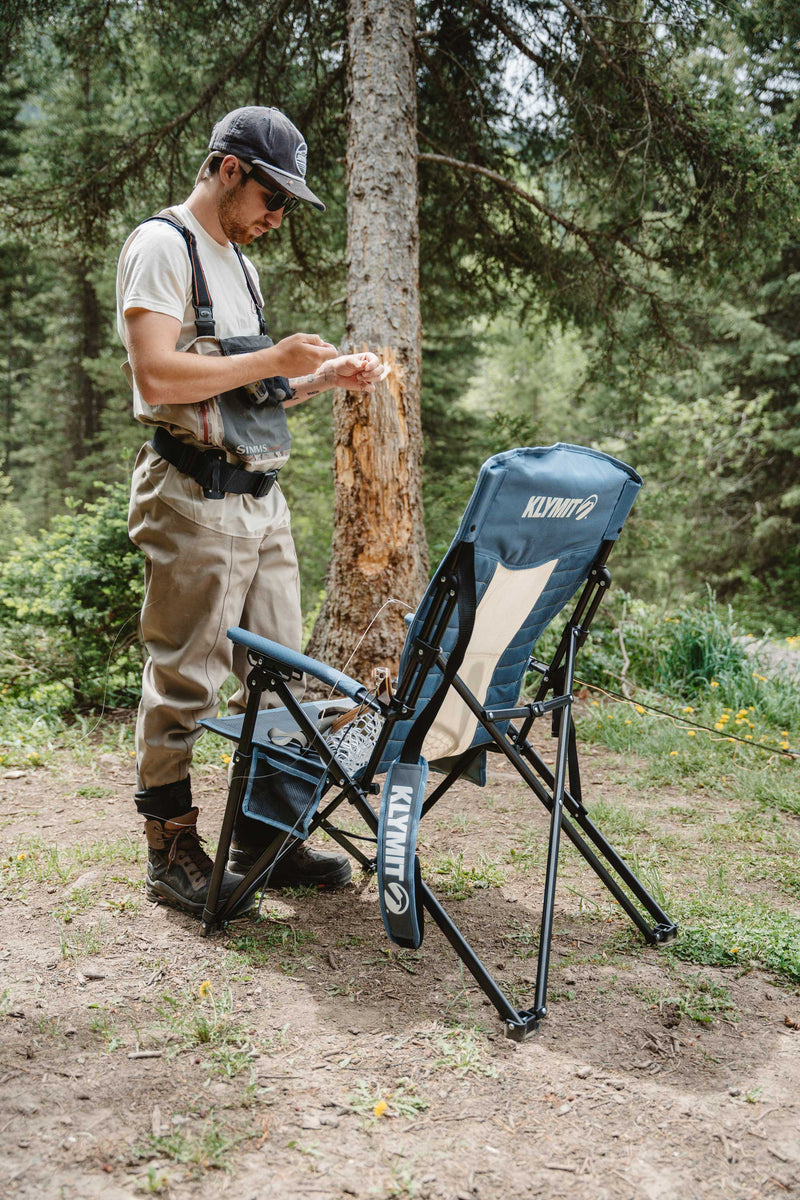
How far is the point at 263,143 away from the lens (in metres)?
2.36

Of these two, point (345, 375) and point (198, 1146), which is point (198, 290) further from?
point (198, 1146)

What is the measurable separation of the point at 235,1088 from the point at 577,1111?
0.70 metres

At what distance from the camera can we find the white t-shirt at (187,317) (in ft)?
7.45

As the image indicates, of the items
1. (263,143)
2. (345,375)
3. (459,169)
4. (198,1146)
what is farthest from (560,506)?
(459,169)

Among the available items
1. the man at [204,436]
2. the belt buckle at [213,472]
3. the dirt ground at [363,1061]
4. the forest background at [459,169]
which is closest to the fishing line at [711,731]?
the dirt ground at [363,1061]

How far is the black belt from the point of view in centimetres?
247

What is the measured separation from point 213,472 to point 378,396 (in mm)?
2168

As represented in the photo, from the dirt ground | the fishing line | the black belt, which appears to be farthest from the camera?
the fishing line

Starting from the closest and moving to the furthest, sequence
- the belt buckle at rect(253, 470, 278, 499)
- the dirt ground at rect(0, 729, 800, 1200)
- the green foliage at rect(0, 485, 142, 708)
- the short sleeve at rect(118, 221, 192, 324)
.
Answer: the dirt ground at rect(0, 729, 800, 1200), the short sleeve at rect(118, 221, 192, 324), the belt buckle at rect(253, 470, 278, 499), the green foliage at rect(0, 485, 142, 708)

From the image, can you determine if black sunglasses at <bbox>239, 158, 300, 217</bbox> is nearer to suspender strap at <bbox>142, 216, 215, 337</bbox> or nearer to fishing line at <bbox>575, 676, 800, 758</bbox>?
suspender strap at <bbox>142, 216, 215, 337</bbox>

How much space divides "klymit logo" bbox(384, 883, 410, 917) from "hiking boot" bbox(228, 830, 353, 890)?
0.87m

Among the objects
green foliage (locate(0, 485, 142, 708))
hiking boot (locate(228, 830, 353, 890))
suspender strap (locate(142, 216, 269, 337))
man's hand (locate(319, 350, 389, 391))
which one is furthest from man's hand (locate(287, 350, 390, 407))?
green foliage (locate(0, 485, 142, 708))

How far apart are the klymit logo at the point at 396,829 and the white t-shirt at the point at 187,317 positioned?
97 centimetres

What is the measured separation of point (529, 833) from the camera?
3.37 m
